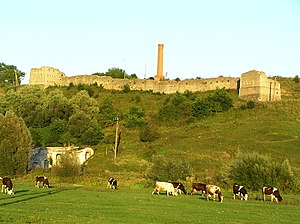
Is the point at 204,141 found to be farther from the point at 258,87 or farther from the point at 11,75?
the point at 11,75

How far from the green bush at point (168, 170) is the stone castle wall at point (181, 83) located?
43.2 meters

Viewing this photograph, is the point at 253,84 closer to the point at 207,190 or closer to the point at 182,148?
the point at 182,148

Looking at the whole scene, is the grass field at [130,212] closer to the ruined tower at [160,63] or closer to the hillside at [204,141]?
the hillside at [204,141]

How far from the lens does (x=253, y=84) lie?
8494 cm

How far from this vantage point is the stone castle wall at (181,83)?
84750 mm

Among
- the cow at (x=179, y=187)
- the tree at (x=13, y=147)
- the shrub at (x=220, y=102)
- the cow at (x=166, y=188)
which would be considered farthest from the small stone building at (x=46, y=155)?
the cow at (x=166, y=188)

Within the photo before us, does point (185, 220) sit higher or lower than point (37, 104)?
lower

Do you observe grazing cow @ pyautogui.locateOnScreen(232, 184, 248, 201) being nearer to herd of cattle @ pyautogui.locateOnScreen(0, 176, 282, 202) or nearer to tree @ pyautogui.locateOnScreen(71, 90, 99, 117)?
herd of cattle @ pyautogui.locateOnScreen(0, 176, 282, 202)

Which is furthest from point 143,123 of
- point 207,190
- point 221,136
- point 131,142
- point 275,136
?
point 207,190

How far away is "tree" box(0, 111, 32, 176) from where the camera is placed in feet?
169

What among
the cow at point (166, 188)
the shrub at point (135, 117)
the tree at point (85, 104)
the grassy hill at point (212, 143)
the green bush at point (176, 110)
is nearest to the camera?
the cow at point (166, 188)

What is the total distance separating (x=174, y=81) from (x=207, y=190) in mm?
71966

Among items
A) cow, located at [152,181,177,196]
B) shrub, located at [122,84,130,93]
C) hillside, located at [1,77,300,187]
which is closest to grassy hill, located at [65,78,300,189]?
hillside, located at [1,77,300,187]

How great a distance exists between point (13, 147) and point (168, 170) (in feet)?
57.9
